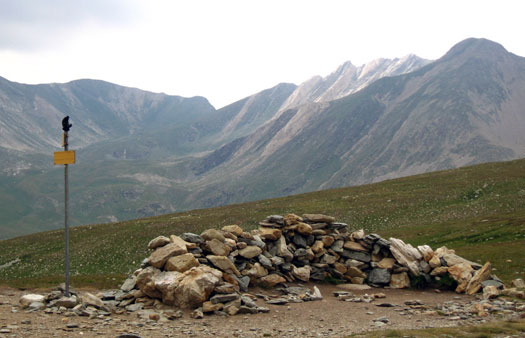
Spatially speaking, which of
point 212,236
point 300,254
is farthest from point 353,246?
point 212,236

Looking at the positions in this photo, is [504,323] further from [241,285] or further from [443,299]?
[241,285]

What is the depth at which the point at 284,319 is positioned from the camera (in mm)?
22203

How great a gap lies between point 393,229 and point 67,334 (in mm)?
43050

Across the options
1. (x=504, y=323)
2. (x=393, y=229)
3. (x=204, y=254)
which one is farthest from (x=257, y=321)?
(x=393, y=229)

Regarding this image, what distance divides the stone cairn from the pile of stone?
0.06 meters

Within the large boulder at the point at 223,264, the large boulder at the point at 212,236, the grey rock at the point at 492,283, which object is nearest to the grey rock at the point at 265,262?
the large boulder at the point at 223,264

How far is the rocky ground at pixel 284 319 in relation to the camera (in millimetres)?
19016

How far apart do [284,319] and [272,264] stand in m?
8.75

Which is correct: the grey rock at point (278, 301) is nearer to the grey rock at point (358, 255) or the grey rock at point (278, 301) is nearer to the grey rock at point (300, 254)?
the grey rock at point (300, 254)

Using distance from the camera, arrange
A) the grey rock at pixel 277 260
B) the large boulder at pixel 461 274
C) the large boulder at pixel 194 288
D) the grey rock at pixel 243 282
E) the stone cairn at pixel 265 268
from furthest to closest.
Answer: the grey rock at pixel 277 260, the large boulder at pixel 461 274, the grey rock at pixel 243 282, the stone cairn at pixel 265 268, the large boulder at pixel 194 288

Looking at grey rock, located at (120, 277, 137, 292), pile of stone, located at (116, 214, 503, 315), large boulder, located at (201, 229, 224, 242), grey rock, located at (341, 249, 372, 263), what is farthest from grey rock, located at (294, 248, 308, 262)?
grey rock, located at (120, 277, 137, 292)

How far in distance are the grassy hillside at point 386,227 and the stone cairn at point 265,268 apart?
5814 mm

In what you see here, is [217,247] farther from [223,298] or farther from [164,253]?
[223,298]

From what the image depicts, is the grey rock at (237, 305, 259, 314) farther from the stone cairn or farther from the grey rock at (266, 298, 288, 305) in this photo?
the grey rock at (266, 298, 288, 305)
